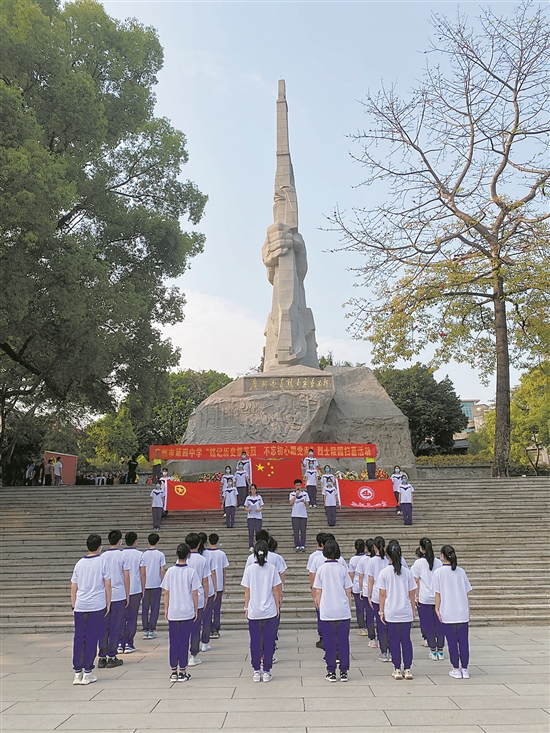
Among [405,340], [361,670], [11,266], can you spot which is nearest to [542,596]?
[361,670]

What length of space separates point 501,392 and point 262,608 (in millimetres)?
11866

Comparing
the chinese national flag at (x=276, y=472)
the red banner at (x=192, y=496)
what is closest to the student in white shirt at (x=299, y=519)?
the red banner at (x=192, y=496)

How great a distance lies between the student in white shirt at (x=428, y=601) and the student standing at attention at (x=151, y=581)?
2622 mm

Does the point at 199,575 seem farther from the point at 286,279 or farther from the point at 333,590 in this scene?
the point at 286,279

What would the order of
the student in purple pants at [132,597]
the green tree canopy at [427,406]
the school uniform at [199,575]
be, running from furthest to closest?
the green tree canopy at [427,406] → the student in purple pants at [132,597] → the school uniform at [199,575]

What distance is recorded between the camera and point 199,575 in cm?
529

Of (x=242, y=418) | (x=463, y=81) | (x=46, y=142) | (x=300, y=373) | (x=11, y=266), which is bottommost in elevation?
(x=242, y=418)

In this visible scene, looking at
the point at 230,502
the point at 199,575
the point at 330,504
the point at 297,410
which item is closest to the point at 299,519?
the point at 330,504

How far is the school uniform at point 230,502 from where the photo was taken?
1049 cm

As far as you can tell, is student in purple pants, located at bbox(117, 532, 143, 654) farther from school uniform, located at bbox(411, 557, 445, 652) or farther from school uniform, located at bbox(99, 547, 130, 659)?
school uniform, located at bbox(411, 557, 445, 652)

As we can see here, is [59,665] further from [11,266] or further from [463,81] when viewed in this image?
[463,81]

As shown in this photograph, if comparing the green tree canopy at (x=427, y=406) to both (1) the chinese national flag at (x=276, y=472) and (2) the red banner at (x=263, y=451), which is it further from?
(1) the chinese national flag at (x=276, y=472)

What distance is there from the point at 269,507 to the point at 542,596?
5.38 meters

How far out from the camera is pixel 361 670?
5098 mm
